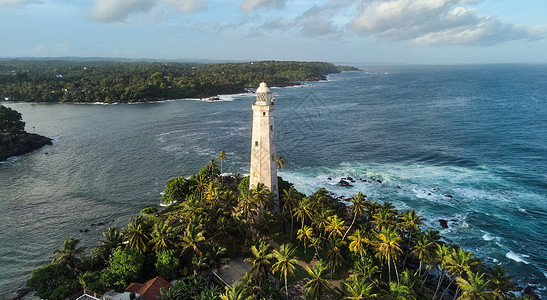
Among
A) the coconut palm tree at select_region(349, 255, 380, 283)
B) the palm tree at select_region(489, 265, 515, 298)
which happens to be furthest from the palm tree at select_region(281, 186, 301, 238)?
the palm tree at select_region(489, 265, 515, 298)

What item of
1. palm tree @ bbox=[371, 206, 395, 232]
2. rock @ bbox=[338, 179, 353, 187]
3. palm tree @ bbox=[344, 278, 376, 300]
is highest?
palm tree @ bbox=[371, 206, 395, 232]

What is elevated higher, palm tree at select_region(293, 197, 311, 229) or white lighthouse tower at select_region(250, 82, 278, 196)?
white lighthouse tower at select_region(250, 82, 278, 196)

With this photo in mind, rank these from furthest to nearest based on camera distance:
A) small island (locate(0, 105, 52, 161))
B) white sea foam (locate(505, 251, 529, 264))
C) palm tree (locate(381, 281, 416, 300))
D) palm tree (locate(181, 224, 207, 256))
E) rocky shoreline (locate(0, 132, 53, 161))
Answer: small island (locate(0, 105, 52, 161)) → rocky shoreline (locate(0, 132, 53, 161)) → white sea foam (locate(505, 251, 529, 264)) → palm tree (locate(181, 224, 207, 256)) → palm tree (locate(381, 281, 416, 300))

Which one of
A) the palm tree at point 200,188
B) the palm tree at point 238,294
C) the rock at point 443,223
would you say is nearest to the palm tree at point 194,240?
the palm tree at point 238,294

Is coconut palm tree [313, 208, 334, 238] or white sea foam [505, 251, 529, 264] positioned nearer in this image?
coconut palm tree [313, 208, 334, 238]

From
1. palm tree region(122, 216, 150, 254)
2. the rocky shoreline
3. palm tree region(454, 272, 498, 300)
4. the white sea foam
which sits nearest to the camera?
palm tree region(454, 272, 498, 300)

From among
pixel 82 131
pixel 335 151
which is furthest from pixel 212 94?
pixel 335 151

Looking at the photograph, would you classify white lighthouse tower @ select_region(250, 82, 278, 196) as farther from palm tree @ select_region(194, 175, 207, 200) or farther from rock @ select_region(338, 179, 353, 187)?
rock @ select_region(338, 179, 353, 187)

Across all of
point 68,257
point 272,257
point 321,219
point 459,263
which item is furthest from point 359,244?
point 68,257
